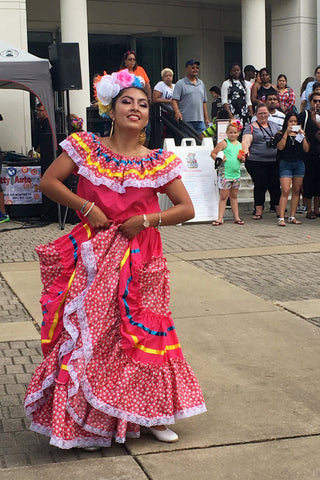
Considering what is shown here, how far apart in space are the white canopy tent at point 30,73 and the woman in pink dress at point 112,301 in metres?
8.48

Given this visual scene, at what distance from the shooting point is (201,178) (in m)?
12.9

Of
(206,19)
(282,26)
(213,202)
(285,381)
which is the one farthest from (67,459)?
(206,19)

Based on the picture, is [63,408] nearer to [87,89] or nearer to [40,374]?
[40,374]

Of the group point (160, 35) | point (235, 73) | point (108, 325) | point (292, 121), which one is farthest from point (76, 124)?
point (108, 325)

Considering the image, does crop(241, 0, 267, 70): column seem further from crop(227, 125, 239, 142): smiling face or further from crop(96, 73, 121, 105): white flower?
crop(96, 73, 121, 105): white flower

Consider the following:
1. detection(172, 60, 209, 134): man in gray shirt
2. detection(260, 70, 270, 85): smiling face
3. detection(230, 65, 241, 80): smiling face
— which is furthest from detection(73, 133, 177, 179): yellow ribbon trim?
detection(260, 70, 270, 85): smiling face

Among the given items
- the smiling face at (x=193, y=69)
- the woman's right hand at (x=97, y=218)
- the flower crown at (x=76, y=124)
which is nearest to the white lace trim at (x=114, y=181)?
the woman's right hand at (x=97, y=218)

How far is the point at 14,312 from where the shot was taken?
22.9 ft

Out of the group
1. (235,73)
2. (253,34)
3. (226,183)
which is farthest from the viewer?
(253,34)

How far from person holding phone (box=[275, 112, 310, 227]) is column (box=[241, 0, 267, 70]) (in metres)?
7.76

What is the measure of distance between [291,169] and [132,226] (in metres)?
8.74

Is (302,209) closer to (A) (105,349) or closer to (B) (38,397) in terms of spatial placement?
(A) (105,349)

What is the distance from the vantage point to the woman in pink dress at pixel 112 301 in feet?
12.8

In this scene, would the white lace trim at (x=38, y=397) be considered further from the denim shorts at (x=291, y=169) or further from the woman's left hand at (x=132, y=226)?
the denim shorts at (x=291, y=169)
